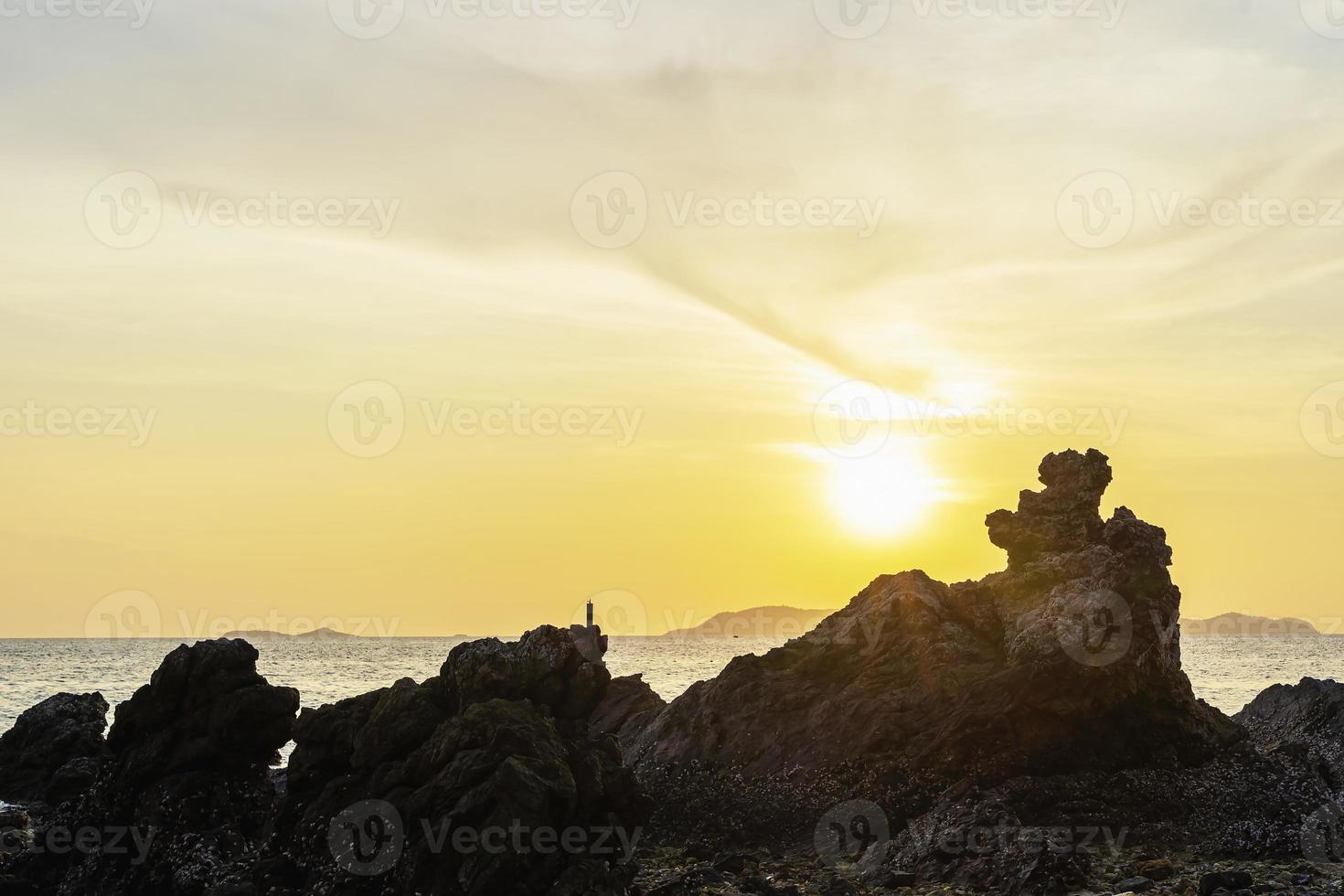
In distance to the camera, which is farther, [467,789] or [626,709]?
[626,709]

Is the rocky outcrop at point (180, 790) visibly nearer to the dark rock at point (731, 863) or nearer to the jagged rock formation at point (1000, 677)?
the dark rock at point (731, 863)

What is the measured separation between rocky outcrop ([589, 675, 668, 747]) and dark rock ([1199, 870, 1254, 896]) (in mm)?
24605

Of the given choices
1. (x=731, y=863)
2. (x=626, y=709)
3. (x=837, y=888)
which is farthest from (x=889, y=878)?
(x=626, y=709)

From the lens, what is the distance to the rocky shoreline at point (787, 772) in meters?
29.4

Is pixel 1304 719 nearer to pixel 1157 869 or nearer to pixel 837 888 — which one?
pixel 1157 869

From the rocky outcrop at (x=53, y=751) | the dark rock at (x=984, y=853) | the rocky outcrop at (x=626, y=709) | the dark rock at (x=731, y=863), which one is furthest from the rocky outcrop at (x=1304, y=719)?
the rocky outcrop at (x=53, y=751)

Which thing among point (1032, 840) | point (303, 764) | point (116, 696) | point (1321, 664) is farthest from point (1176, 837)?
point (1321, 664)

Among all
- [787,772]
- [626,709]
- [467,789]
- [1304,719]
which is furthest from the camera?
[626,709]

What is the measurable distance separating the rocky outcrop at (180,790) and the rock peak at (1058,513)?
2699 cm

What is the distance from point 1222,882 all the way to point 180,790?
28.8m

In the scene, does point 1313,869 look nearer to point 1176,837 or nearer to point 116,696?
point 1176,837

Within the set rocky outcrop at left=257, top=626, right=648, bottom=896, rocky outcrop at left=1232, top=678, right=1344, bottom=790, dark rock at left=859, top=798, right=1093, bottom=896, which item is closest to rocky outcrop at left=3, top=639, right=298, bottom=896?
rocky outcrop at left=257, top=626, right=648, bottom=896

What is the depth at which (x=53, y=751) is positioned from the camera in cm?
4875

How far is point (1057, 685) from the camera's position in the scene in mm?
38656
